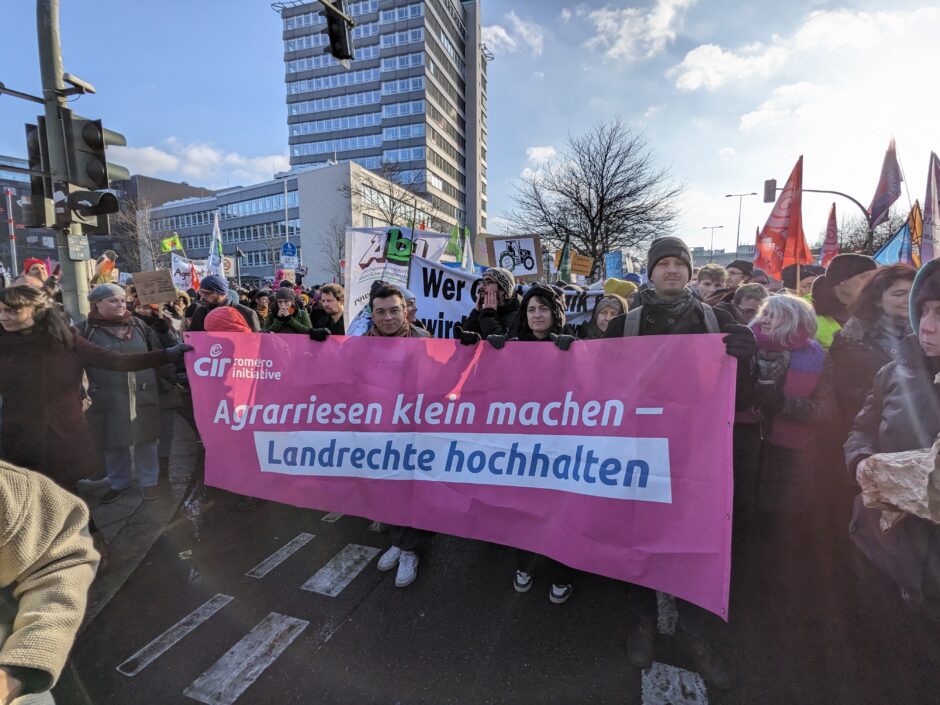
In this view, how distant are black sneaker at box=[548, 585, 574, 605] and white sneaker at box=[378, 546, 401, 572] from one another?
1.08 meters

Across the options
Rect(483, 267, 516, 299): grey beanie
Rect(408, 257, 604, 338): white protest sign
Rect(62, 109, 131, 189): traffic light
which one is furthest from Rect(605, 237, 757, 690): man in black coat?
Rect(62, 109, 131, 189): traffic light

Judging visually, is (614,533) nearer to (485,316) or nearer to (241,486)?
(241,486)

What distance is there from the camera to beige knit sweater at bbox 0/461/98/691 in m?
1.22

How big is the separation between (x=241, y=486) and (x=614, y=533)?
2289 mm

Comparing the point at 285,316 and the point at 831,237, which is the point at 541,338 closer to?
the point at 285,316

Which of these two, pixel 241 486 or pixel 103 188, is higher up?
pixel 103 188

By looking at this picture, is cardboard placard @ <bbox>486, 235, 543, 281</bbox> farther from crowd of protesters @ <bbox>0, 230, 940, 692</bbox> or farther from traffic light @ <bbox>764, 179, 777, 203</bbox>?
traffic light @ <bbox>764, 179, 777, 203</bbox>

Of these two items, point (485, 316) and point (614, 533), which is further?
point (485, 316)

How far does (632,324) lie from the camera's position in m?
2.67

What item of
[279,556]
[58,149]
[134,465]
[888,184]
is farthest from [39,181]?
[888,184]

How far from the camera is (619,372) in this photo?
2.50 metres

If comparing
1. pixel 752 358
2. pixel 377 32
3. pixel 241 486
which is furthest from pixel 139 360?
pixel 377 32

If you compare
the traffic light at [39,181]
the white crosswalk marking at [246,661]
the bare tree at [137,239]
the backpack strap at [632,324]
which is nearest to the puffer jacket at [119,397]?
the traffic light at [39,181]

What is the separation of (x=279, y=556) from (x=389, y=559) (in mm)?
847
